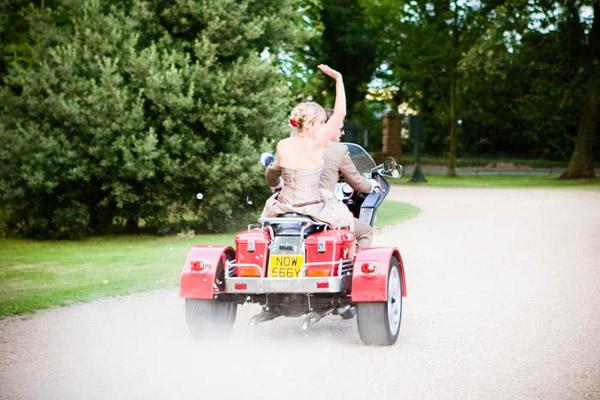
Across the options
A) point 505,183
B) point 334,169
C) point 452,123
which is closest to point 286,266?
point 334,169

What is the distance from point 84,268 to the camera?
12.9m

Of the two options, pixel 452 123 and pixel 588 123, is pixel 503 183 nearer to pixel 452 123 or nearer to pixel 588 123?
pixel 588 123

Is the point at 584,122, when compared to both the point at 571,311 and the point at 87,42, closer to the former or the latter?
the point at 87,42

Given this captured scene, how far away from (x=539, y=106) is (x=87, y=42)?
2996 cm

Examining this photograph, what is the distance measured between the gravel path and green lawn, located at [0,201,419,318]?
57cm

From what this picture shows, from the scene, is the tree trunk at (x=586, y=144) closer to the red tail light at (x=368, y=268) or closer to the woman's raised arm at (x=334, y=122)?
the woman's raised arm at (x=334, y=122)

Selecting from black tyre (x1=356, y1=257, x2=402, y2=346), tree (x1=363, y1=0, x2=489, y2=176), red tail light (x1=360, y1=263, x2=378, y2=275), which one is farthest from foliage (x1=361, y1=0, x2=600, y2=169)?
red tail light (x1=360, y1=263, x2=378, y2=275)

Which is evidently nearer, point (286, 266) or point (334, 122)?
point (286, 266)

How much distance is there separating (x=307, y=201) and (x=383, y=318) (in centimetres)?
118

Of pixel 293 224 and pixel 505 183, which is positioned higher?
pixel 293 224

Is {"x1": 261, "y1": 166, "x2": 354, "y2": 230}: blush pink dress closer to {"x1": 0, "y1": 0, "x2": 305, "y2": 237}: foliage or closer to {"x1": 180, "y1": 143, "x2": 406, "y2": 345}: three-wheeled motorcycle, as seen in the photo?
{"x1": 180, "y1": 143, "x2": 406, "y2": 345}: three-wheeled motorcycle

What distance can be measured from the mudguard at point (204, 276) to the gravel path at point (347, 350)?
0.43m

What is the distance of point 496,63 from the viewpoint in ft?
118

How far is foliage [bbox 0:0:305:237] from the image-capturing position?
16.3m
